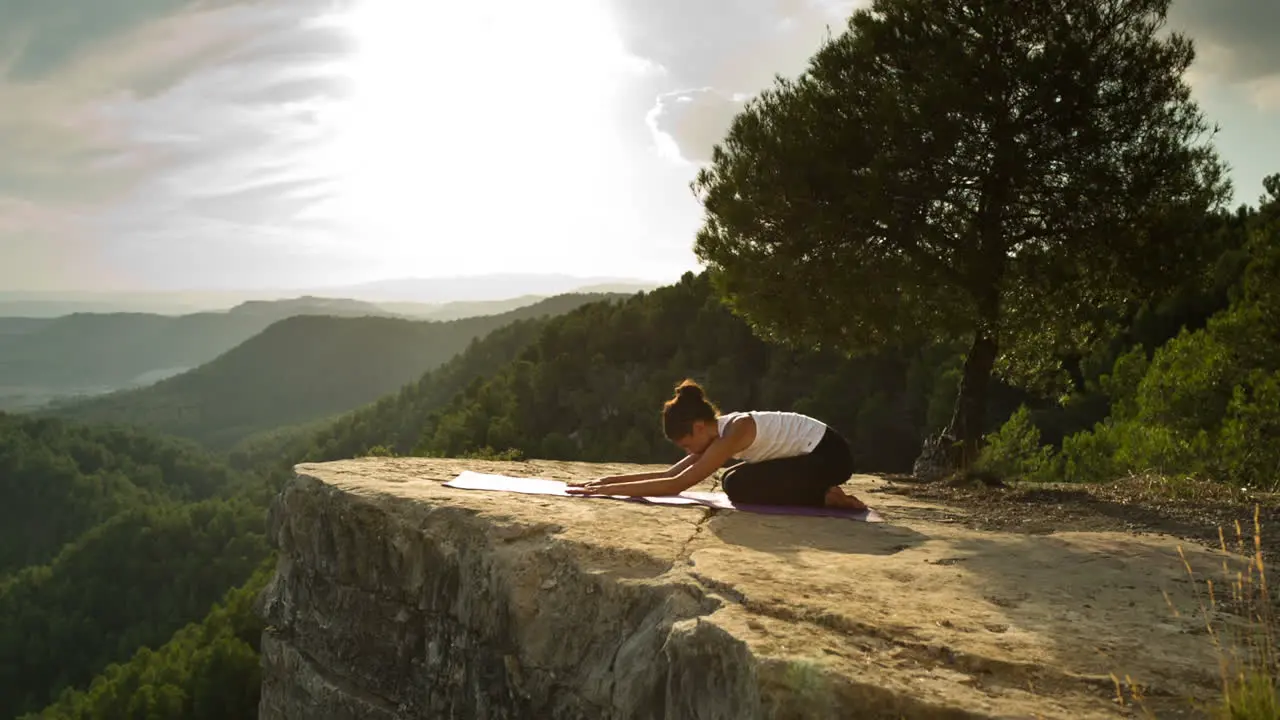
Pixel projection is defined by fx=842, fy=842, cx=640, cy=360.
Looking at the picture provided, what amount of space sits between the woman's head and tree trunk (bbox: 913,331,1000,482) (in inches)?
231

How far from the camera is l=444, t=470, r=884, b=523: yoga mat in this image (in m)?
6.52

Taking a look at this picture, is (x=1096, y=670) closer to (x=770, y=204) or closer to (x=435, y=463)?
(x=435, y=463)

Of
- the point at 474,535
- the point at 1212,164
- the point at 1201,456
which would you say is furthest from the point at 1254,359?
the point at 474,535

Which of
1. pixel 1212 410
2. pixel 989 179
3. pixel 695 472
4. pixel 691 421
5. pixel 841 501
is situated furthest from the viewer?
pixel 1212 410

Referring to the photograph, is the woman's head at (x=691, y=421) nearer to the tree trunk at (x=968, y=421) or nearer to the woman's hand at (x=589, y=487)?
the woman's hand at (x=589, y=487)

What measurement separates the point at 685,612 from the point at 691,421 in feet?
8.16

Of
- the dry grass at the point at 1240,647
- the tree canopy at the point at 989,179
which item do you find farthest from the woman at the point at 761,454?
the tree canopy at the point at 989,179

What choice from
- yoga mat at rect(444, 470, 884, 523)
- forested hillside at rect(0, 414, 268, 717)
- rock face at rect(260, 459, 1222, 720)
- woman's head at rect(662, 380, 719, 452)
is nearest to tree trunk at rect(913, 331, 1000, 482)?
rock face at rect(260, 459, 1222, 720)

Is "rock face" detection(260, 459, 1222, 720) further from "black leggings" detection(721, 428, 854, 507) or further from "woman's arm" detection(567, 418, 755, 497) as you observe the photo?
"black leggings" detection(721, 428, 854, 507)

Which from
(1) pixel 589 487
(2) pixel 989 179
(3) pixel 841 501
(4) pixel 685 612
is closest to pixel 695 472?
(1) pixel 589 487

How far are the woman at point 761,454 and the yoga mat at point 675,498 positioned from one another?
128 mm

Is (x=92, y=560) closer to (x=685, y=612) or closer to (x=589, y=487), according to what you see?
(x=589, y=487)

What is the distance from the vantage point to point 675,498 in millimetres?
6938

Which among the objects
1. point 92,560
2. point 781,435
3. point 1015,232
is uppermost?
point 1015,232
